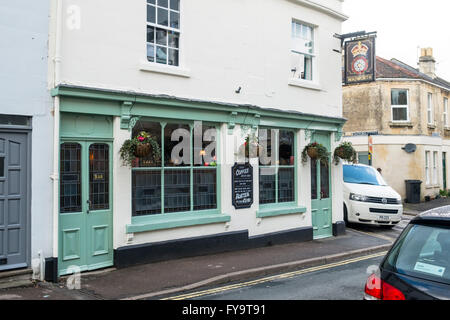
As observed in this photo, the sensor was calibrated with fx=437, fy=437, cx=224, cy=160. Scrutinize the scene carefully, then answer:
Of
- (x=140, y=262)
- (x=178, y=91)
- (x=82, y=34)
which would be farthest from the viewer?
(x=178, y=91)

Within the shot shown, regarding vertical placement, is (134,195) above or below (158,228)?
above

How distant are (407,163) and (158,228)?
18.2 metres

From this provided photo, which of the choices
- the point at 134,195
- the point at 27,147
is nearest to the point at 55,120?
the point at 27,147

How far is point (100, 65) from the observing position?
8.26 meters

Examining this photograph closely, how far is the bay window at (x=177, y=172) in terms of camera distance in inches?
352

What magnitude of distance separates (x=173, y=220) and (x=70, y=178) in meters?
2.34

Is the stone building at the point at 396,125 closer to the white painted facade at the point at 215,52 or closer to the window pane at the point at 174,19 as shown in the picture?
the white painted facade at the point at 215,52

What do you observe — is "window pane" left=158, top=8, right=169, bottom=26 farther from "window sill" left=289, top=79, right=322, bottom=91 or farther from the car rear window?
the car rear window

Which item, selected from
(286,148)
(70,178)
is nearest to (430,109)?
(286,148)

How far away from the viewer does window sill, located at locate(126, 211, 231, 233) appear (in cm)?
865

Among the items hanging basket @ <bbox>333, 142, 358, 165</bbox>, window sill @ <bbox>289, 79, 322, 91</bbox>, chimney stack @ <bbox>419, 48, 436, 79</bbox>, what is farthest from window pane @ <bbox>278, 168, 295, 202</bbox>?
chimney stack @ <bbox>419, 48, 436, 79</bbox>

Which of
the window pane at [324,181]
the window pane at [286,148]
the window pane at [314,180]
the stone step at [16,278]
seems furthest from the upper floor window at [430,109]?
the stone step at [16,278]

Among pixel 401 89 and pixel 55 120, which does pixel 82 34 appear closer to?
pixel 55 120

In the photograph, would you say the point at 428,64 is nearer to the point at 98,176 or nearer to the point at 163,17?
the point at 163,17
